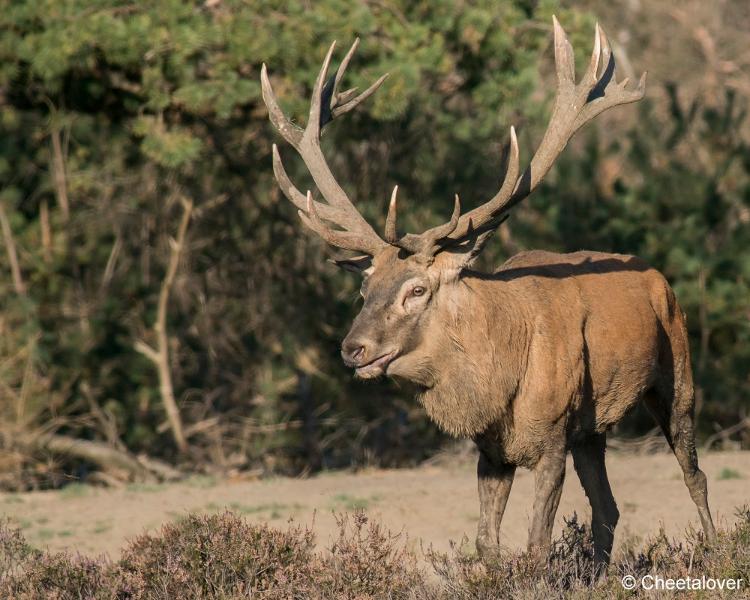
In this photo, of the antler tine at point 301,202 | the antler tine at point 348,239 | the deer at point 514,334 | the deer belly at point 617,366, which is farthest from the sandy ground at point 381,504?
the antler tine at point 348,239

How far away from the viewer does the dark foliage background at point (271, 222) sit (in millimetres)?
13047

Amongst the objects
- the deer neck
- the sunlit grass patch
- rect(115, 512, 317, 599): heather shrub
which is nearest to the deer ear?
the deer neck

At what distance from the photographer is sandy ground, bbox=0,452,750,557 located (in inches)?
375

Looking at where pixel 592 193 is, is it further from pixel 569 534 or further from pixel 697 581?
pixel 697 581

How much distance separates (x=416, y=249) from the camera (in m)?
6.79

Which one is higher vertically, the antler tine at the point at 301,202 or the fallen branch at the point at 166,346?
the antler tine at the point at 301,202

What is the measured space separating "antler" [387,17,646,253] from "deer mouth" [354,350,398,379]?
625mm

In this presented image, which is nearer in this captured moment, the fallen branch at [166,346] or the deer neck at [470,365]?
the deer neck at [470,365]

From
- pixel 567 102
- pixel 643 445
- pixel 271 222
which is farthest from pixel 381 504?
pixel 271 222

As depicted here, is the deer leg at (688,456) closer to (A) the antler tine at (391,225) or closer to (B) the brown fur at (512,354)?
(B) the brown fur at (512,354)

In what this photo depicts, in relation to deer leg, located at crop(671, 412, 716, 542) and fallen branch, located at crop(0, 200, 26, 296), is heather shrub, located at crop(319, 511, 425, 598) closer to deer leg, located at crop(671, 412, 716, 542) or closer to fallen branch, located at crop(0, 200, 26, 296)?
deer leg, located at crop(671, 412, 716, 542)

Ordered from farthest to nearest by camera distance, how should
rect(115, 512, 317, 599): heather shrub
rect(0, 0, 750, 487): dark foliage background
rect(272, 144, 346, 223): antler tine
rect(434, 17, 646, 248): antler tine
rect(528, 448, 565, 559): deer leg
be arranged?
rect(0, 0, 750, 487): dark foliage background
rect(272, 144, 346, 223): antler tine
rect(434, 17, 646, 248): antler tine
rect(528, 448, 565, 559): deer leg
rect(115, 512, 317, 599): heather shrub

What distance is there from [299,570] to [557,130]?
2973mm

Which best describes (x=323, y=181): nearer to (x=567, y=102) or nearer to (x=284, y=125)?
(x=284, y=125)
